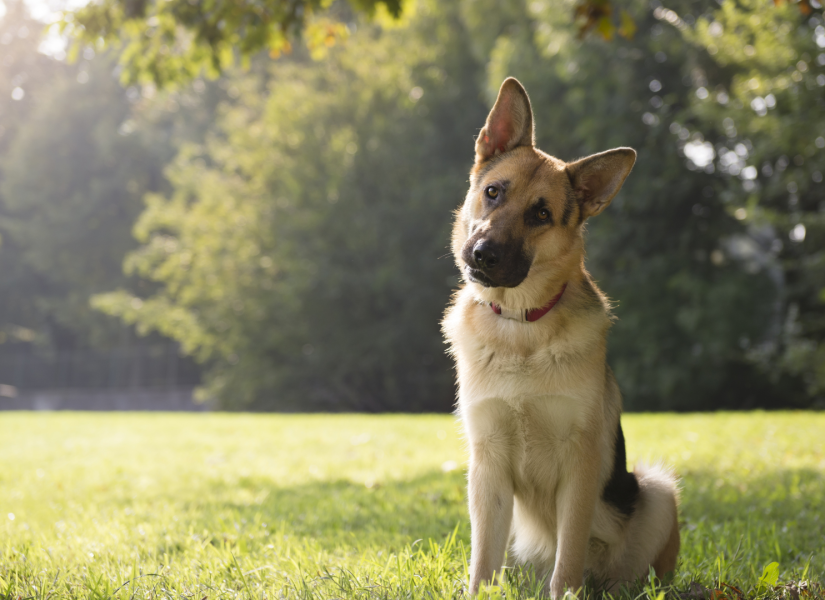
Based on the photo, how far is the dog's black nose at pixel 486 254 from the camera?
3.11 m

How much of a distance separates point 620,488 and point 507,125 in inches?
76.4

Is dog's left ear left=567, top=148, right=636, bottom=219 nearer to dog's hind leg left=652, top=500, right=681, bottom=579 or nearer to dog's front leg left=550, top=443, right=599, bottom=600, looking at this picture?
dog's front leg left=550, top=443, right=599, bottom=600

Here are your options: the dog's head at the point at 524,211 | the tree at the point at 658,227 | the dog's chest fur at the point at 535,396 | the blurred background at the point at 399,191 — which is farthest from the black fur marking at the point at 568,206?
the tree at the point at 658,227

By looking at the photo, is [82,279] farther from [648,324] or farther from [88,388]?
[648,324]

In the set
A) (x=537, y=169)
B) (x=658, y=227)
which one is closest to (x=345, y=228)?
(x=658, y=227)

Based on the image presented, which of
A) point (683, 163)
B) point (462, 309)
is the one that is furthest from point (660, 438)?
point (683, 163)

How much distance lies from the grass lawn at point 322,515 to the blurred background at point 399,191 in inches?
171

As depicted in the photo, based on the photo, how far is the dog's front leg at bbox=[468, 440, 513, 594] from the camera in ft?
9.98

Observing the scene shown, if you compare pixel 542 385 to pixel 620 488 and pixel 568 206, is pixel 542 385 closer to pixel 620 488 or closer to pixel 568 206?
pixel 620 488

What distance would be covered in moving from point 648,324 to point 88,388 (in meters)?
32.9

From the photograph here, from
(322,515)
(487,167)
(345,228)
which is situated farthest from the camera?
(345,228)

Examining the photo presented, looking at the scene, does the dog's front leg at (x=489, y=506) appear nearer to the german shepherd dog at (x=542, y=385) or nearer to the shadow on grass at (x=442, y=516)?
the german shepherd dog at (x=542, y=385)

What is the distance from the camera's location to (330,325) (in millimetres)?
24203

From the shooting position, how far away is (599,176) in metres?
3.45
